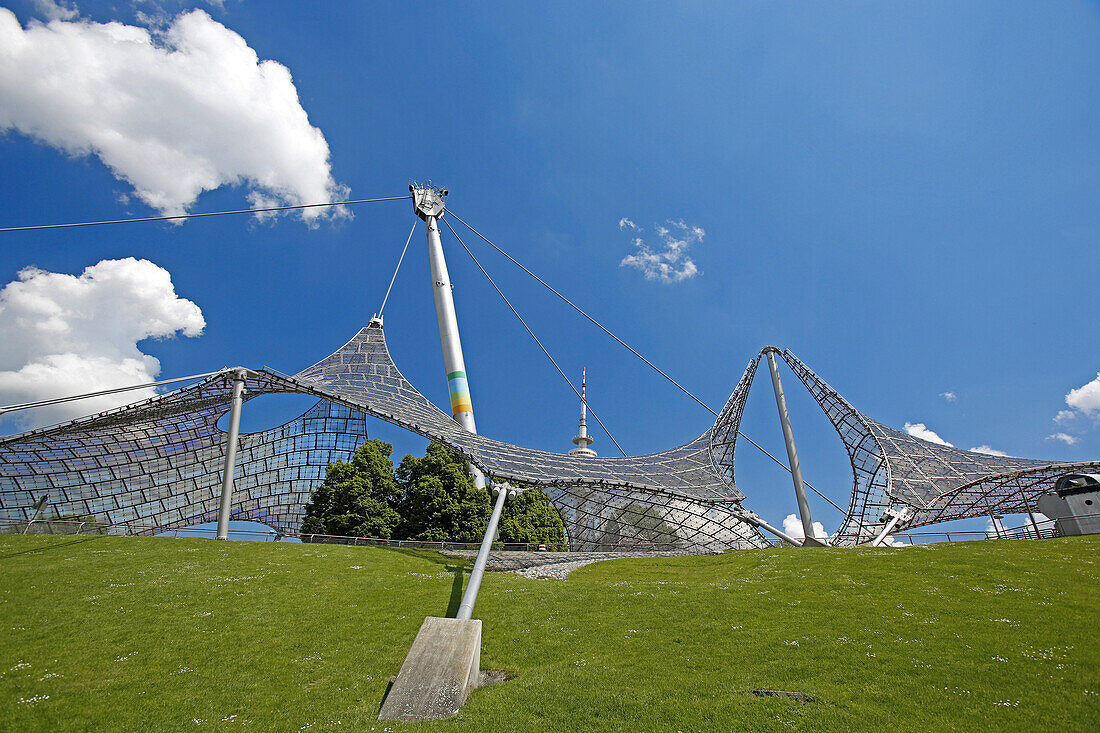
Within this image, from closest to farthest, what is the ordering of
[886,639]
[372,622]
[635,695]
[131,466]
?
[635,695] → [886,639] → [372,622] → [131,466]

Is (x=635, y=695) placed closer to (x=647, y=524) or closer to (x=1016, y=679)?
(x=1016, y=679)

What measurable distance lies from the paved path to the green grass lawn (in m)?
3.61

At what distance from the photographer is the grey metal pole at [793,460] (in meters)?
32.6

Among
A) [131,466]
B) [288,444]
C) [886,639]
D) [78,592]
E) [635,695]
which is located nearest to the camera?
[635,695]

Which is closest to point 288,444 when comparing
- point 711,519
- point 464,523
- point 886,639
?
point 464,523

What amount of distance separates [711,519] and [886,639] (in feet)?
109

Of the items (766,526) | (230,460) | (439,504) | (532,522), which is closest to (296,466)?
(439,504)

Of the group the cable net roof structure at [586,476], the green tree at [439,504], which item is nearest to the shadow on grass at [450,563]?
the green tree at [439,504]

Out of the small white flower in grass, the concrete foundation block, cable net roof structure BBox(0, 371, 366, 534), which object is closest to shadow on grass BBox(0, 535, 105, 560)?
cable net roof structure BBox(0, 371, 366, 534)

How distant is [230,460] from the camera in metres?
30.1

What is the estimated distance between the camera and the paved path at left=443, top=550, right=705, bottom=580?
2630cm

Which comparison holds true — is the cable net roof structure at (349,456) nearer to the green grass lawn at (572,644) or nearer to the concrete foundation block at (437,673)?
the green grass lawn at (572,644)

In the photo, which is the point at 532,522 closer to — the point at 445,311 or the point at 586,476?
the point at 586,476

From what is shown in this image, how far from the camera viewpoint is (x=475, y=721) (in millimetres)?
10031
